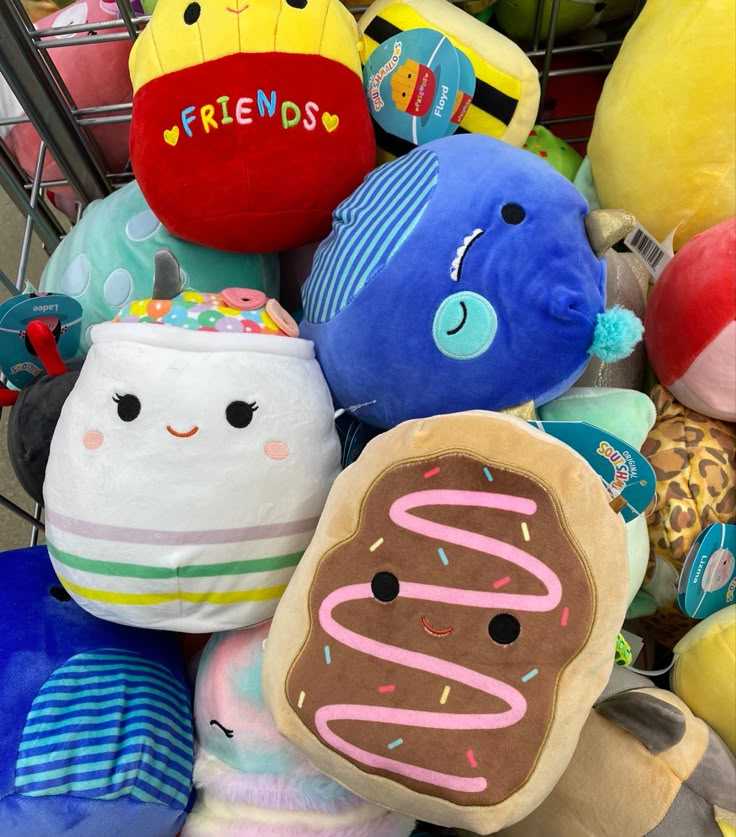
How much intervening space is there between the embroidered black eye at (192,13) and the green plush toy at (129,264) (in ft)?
0.62

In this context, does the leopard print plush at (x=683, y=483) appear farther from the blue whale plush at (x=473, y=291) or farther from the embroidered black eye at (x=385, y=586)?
the embroidered black eye at (x=385, y=586)

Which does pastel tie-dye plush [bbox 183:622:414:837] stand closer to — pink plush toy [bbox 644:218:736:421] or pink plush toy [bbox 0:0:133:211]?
pink plush toy [bbox 644:218:736:421]

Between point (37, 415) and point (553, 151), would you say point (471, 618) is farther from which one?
point (553, 151)

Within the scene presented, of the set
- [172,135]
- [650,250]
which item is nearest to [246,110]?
[172,135]

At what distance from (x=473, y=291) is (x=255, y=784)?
396mm

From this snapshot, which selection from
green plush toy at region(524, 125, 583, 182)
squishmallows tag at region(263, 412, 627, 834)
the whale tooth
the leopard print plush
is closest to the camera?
squishmallows tag at region(263, 412, 627, 834)

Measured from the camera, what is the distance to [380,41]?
0.65m

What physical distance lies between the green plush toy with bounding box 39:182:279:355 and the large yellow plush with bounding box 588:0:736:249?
0.35 m

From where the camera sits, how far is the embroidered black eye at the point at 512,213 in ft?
1.72

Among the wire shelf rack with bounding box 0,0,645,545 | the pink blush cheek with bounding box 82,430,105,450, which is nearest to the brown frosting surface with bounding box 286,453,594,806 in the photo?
the pink blush cheek with bounding box 82,430,105,450

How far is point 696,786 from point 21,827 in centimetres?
46

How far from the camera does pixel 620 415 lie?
0.59 m

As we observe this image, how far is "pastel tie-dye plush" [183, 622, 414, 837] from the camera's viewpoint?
0.52m

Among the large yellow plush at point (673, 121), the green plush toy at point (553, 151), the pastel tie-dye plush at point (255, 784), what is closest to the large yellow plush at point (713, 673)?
the pastel tie-dye plush at point (255, 784)
